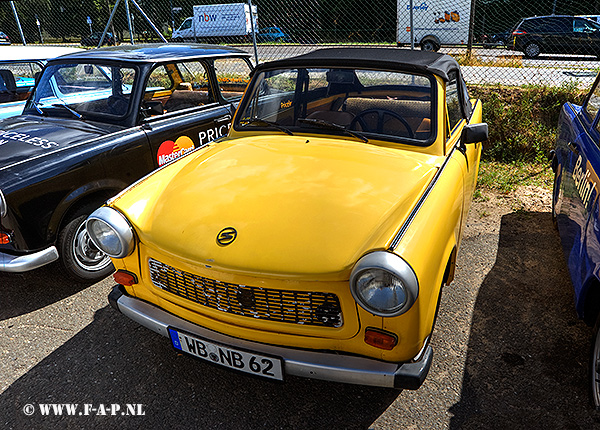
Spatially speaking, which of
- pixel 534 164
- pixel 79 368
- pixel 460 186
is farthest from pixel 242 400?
pixel 534 164

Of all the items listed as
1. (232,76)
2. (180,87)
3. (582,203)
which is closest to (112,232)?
(582,203)

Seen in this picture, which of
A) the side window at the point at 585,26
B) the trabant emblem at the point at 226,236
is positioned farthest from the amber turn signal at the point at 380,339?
the side window at the point at 585,26

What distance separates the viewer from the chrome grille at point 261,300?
198 centimetres

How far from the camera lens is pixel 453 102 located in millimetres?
3332

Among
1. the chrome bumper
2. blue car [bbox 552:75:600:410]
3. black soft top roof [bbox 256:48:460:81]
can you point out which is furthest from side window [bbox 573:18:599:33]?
the chrome bumper

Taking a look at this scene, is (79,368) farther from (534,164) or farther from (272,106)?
(534,164)

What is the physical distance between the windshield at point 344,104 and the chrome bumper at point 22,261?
1677 millimetres

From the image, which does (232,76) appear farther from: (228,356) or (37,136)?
(228,356)

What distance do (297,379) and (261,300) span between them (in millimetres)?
808

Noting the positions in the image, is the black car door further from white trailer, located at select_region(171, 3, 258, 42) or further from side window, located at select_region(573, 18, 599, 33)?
white trailer, located at select_region(171, 3, 258, 42)

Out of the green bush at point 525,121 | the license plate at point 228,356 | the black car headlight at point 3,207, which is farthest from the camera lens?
the green bush at point 525,121

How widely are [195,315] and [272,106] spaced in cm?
177

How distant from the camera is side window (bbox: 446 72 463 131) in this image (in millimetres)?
3100

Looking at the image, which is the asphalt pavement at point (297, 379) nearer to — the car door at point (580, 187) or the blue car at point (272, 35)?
the car door at point (580, 187)
